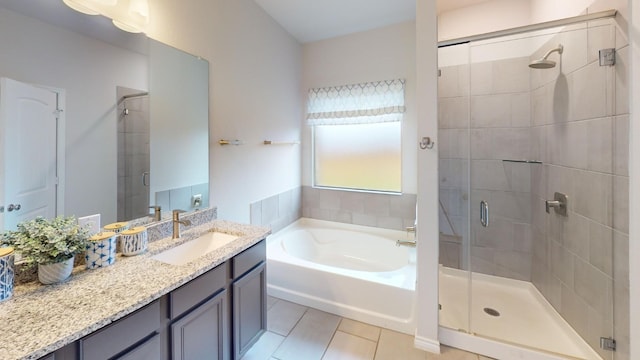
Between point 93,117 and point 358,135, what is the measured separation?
102 inches

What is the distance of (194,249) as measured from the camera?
66.6 inches

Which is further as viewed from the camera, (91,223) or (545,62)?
(545,62)

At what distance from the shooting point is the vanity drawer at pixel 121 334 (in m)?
0.83

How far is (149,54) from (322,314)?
2253mm

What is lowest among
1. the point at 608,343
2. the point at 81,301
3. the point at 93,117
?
the point at 608,343

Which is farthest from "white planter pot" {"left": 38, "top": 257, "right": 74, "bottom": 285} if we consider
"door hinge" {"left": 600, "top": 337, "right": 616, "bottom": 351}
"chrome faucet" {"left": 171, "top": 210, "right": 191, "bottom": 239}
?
"door hinge" {"left": 600, "top": 337, "right": 616, "bottom": 351}

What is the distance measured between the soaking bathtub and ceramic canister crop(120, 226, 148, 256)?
121 cm

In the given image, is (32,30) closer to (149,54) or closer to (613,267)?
(149,54)

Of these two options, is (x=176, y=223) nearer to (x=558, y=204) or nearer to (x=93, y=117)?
(x=93, y=117)

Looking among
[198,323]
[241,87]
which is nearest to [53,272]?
[198,323]

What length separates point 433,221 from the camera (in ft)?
5.70

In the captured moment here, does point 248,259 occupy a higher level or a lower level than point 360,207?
lower

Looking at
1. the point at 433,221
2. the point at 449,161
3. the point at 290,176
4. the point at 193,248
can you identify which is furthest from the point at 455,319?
the point at 290,176

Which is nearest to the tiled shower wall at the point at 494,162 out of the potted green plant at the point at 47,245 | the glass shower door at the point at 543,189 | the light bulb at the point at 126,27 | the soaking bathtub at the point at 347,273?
the glass shower door at the point at 543,189
